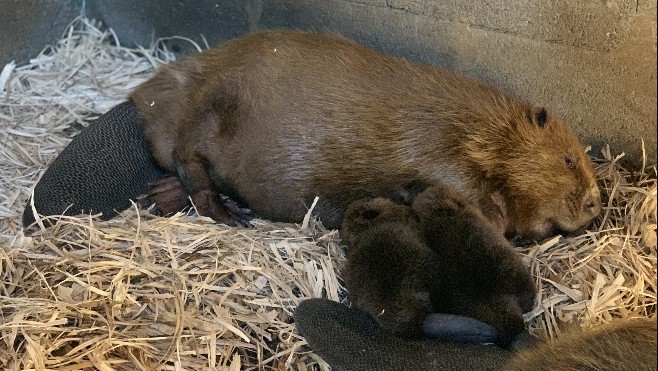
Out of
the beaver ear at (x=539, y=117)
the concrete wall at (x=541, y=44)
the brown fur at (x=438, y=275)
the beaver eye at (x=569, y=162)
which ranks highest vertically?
the concrete wall at (x=541, y=44)

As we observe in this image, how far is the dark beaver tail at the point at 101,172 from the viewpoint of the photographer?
116 inches

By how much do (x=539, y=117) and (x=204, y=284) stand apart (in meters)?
1.39

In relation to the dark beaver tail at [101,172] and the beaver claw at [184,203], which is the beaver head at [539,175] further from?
the dark beaver tail at [101,172]

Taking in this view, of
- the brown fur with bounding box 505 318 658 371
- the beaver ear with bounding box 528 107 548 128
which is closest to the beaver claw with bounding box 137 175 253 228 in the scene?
the beaver ear with bounding box 528 107 548 128

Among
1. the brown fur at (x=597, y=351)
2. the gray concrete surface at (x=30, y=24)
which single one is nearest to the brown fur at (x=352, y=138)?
the brown fur at (x=597, y=351)

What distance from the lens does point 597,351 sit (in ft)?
6.23

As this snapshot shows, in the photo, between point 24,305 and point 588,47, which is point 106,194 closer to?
point 24,305

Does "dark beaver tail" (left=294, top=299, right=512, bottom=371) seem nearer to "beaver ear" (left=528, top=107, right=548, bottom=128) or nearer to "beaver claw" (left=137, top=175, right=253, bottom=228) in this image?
"beaver claw" (left=137, top=175, right=253, bottom=228)

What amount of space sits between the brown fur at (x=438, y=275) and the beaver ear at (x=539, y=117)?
0.63 metres

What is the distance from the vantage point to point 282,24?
3895 mm

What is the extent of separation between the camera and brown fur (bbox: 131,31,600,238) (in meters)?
2.78

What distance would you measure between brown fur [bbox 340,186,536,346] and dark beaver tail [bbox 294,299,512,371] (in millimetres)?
52

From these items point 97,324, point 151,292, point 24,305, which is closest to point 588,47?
point 151,292

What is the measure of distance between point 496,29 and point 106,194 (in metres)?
1.74
